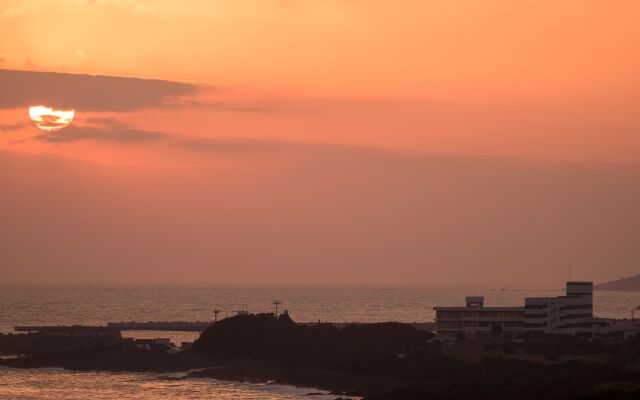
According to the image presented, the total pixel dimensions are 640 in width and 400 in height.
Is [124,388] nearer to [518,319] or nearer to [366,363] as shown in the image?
[366,363]

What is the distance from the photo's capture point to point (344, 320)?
Result: 18525 cm

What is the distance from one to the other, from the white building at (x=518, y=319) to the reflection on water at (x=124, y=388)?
27.5 metres

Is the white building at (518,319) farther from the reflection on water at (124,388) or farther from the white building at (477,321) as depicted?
the reflection on water at (124,388)

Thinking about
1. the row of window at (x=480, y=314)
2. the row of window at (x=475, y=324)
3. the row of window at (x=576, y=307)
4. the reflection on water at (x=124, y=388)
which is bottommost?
the reflection on water at (x=124, y=388)

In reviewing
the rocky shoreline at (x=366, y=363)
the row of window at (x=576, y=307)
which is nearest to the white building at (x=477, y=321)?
the rocky shoreline at (x=366, y=363)

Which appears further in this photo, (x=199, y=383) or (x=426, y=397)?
(x=199, y=383)

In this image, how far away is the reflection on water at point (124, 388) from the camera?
90438 mm

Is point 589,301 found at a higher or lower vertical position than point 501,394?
higher

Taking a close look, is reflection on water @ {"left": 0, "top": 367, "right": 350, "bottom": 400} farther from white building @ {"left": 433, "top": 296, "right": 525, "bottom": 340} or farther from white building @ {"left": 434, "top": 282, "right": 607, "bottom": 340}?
white building @ {"left": 434, "top": 282, "right": 607, "bottom": 340}

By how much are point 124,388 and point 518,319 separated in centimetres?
4189

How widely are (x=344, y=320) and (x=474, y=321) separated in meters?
67.5

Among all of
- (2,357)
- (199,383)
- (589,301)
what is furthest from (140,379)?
(589,301)

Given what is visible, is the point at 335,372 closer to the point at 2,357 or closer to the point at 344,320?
the point at 2,357

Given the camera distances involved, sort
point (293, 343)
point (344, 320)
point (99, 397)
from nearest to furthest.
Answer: point (99, 397) < point (293, 343) < point (344, 320)
